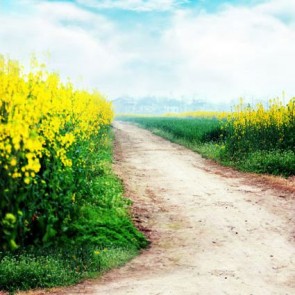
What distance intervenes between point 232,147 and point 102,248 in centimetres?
1304

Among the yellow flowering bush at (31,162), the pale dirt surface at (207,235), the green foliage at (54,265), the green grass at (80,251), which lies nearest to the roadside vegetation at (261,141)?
the pale dirt surface at (207,235)

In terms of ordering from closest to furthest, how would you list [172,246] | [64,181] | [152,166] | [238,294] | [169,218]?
[238,294] → [64,181] → [172,246] → [169,218] → [152,166]

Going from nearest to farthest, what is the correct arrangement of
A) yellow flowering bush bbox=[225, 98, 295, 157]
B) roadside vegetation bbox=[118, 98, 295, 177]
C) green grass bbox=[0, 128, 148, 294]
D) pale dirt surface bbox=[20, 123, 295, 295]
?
pale dirt surface bbox=[20, 123, 295, 295], green grass bbox=[0, 128, 148, 294], roadside vegetation bbox=[118, 98, 295, 177], yellow flowering bush bbox=[225, 98, 295, 157]

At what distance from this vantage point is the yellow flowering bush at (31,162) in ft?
21.8

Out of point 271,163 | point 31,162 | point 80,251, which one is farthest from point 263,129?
point 31,162

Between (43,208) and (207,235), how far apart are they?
11.8 feet

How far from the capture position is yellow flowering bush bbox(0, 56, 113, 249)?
6.65m

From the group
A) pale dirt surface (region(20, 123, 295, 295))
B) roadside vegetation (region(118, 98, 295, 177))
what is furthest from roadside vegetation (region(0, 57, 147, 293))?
roadside vegetation (region(118, 98, 295, 177))

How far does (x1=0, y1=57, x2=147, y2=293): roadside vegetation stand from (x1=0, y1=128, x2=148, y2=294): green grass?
1cm

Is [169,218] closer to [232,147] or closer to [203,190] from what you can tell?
[203,190]

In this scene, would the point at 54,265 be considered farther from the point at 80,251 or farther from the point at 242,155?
the point at 242,155

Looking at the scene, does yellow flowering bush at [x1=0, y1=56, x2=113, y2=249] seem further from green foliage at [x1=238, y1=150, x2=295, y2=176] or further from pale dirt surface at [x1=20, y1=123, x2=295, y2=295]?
green foliage at [x1=238, y1=150, x2=295, y2=176]

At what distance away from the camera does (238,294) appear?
6875 mm

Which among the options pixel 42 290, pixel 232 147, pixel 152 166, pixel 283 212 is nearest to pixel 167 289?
pixel 42 290
